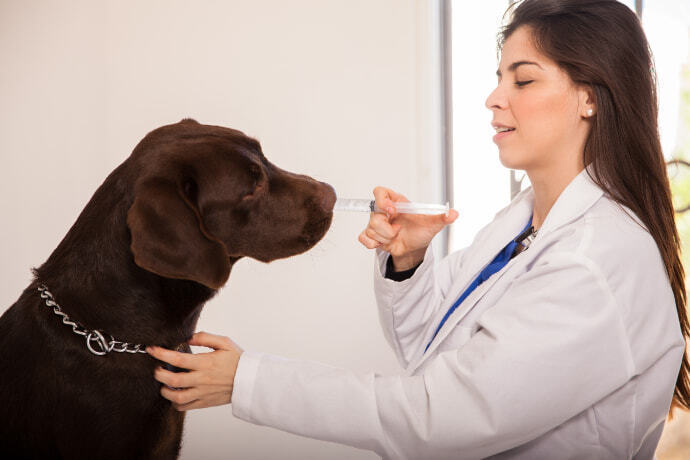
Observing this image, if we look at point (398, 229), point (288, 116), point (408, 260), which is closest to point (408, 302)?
point (408, 260)

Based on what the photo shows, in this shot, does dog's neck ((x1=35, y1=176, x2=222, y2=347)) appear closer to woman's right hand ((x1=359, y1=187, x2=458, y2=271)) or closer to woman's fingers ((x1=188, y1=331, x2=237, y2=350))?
woman's fingers ((x1=188, y1=331, x2=237, y2=350))

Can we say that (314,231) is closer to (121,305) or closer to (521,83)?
(121,305)

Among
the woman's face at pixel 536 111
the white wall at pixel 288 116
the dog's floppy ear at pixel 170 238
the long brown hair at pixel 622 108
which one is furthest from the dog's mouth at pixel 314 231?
the white wall at pixel 288 116

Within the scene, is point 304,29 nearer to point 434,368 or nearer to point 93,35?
point 93,35

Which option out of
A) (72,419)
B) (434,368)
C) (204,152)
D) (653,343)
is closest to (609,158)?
(653,343)

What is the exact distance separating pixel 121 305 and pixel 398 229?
739 mm

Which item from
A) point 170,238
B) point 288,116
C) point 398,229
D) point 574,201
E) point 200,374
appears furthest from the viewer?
point 288,116

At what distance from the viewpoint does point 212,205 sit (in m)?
1.18

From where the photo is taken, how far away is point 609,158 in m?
1.31

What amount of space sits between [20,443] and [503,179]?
218 centimetres

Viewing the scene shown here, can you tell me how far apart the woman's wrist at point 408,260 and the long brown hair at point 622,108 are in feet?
1.68

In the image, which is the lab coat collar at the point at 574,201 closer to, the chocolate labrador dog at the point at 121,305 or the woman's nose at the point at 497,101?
the woman's nose at the point at 497,101

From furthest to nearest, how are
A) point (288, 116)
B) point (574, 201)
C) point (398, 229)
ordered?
point (288, 116) → point (398, 229) → point (574, 201)

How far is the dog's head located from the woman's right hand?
0.19 m
